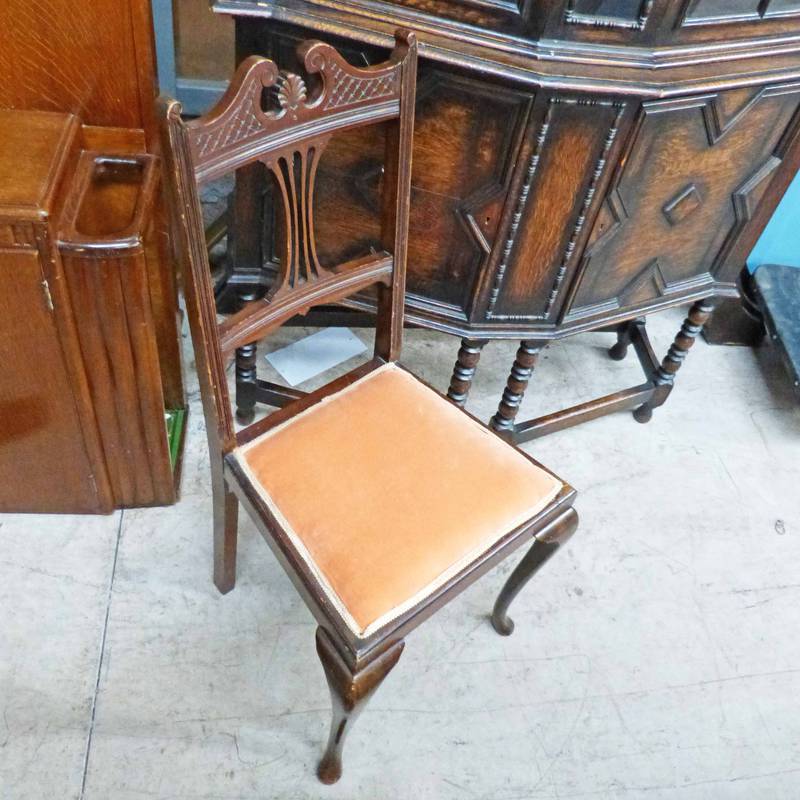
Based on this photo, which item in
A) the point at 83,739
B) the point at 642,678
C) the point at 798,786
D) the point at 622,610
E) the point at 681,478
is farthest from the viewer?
the point at 681,478

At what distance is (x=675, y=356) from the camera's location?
6.35 ft

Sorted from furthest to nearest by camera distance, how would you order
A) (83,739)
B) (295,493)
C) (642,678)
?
(642,678)
(83,739)
(295,493)

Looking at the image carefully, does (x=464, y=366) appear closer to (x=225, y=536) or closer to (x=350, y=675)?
(x=225, y=536)

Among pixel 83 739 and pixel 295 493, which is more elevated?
pixel 295 493

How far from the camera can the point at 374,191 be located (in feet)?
4.56

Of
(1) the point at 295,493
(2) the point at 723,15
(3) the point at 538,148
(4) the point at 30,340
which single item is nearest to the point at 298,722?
(1) the point at 295,493

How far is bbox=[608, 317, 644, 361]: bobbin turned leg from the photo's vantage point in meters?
2.10

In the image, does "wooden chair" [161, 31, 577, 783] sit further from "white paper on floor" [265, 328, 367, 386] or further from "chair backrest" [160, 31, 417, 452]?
"white paper on floor" [265, 328, 367, 386]

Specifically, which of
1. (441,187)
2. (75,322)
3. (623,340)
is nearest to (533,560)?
(441,187)

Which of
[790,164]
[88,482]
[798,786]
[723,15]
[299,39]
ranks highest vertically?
[723,15]

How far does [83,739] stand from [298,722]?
0.39m

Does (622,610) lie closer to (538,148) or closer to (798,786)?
(798,786)

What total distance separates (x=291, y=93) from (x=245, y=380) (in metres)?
0.86

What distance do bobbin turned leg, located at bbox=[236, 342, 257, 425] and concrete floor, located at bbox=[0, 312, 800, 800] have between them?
146 millimetres
